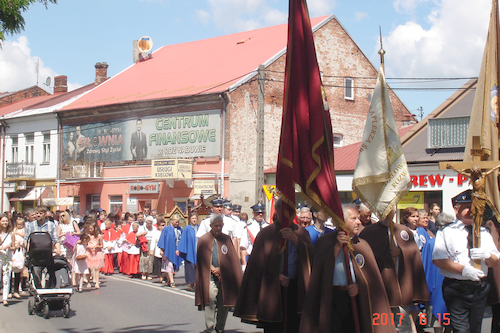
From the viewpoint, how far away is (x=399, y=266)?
23.2ft

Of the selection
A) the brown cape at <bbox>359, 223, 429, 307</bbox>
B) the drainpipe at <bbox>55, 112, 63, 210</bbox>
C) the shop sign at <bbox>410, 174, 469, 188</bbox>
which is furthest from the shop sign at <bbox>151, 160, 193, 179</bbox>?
the brown cape at <bbox>359, 223, 429, 307</bbox>

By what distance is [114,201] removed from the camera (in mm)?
33875

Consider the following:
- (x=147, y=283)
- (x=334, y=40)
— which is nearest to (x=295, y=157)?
(x=147, y=283)

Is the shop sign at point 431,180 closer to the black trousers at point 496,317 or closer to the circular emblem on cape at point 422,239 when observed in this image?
the circular emblem on cape at point 422,239

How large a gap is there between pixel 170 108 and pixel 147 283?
55.5ft

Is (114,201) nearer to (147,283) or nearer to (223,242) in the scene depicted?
(147,283)

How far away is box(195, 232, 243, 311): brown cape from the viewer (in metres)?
8.48

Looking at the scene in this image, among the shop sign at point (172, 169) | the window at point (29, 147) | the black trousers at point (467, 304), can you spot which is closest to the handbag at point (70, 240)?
the black trousers at point (467, 304)

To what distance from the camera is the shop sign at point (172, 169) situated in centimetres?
2931

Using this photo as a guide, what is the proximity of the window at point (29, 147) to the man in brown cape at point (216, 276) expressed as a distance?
→ 33003mm

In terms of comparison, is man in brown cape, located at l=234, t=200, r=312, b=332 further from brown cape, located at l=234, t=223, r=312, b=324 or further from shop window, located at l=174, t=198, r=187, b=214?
shop window, located at l=174, t=198, r=187, b=214

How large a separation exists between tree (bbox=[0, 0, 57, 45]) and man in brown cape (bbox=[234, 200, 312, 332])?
6.15 metres

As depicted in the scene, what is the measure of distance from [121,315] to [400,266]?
5.41 meters

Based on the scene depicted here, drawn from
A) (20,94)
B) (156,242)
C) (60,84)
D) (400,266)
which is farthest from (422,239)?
(20,94)
